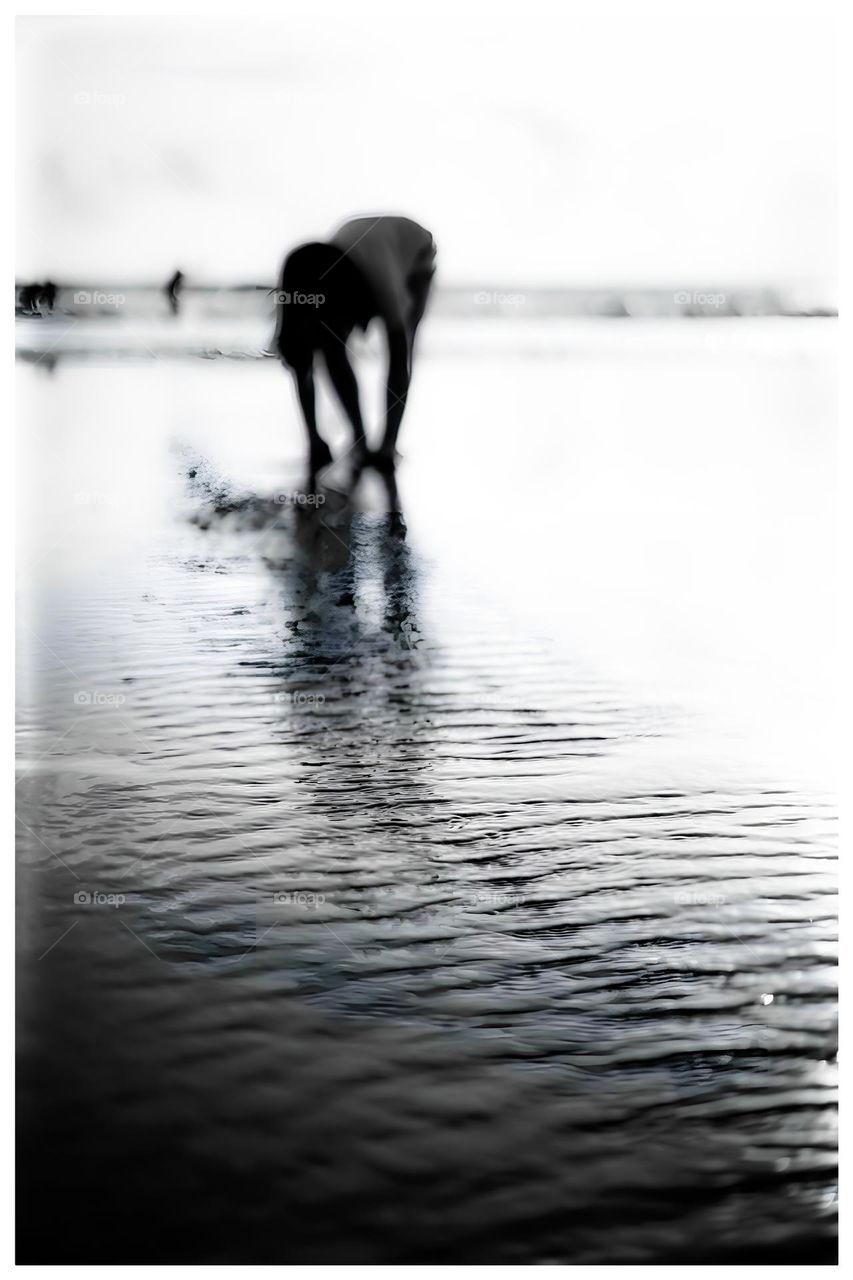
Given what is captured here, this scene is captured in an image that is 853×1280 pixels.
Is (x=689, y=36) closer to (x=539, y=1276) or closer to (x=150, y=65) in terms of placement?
(x=150, y=65)

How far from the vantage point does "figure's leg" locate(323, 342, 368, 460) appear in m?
1.63

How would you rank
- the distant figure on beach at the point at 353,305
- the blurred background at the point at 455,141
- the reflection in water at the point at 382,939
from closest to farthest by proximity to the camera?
1. the reflection in water at the point at 382,939
2. the blurred background at the point at 455,141
3. the distant figure on beach at the point at 353,305

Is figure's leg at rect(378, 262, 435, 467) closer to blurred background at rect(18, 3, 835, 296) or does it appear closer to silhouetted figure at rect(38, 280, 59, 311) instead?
blurred background at rect(18, 3, 835, 296)

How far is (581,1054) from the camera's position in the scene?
0.98m

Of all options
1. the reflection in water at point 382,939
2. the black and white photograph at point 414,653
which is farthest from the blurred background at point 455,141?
the reflection in water at point 382,939

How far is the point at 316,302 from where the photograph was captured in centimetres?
162

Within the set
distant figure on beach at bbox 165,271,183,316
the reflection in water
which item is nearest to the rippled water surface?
the reflection in water

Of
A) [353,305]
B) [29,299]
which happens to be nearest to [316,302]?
[353,305]

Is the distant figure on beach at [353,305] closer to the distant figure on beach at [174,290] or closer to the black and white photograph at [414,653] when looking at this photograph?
the black and white photograph at [414,653]

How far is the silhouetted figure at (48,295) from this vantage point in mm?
1469

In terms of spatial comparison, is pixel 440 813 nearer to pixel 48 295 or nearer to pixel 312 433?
pixel 312 433

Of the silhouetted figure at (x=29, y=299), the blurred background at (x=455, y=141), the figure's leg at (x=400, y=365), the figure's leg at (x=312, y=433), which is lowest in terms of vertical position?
the figure's leg at (x=312, y=433)

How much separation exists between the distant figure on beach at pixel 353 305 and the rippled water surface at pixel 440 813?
0.13 feet

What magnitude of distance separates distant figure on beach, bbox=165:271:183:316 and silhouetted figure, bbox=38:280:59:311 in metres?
0.17
